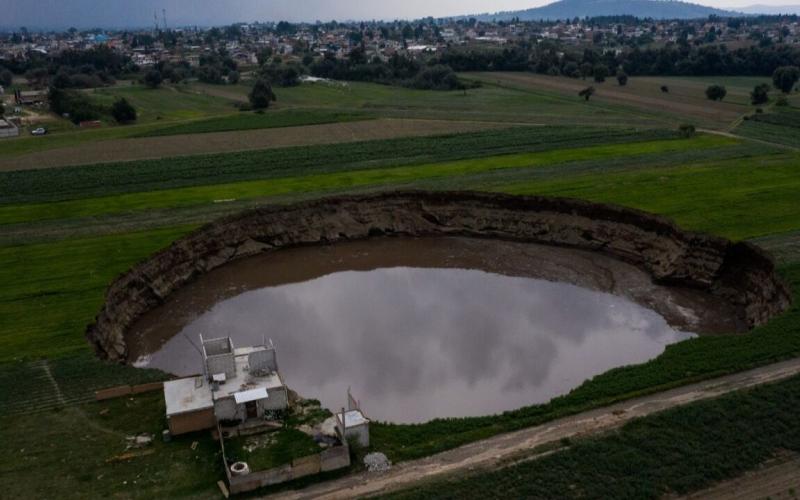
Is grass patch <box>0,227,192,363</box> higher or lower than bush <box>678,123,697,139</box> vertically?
lower

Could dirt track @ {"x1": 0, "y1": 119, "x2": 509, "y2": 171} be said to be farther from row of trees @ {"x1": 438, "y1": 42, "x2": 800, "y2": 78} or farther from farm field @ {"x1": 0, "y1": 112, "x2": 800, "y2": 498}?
row of trees @ {"x1": 438, "y1": 42, "x2": 800, "y2": 78}

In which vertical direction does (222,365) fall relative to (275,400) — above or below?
above

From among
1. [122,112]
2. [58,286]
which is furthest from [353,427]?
[122,112]

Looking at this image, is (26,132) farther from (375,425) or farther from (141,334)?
(375,425)

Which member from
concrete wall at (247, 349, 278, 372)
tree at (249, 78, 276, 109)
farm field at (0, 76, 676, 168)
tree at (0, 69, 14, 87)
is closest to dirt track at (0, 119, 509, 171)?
farm field at (0, 76, 676, 168)

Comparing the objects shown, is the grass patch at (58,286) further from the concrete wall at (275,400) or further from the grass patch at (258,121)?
the grass patch at (258,121)

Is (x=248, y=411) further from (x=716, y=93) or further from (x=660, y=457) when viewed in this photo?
(x=716, y=93)

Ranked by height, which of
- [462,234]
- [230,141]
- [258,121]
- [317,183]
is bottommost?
[462,234]

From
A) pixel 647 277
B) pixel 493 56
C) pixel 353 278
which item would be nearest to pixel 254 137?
pixel 353 278
